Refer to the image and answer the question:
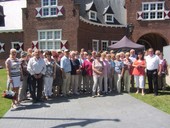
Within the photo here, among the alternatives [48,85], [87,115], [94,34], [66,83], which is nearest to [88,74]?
[66,83]

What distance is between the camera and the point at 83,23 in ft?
86.4

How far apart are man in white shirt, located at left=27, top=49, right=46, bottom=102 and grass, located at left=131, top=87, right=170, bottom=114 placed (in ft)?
12.5

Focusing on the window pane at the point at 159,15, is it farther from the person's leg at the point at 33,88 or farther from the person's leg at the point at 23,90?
the person's leg at the point at 33,88

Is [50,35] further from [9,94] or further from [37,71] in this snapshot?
[9,94]

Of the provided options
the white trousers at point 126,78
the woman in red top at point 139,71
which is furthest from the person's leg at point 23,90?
the woman in red top at point 139,71

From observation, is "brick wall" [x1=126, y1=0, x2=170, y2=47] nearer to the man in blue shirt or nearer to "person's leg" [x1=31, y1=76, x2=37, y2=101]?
the man in blue shirt

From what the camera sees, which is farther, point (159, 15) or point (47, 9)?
point (159, 15)

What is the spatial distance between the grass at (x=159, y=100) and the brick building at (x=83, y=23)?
1390 cm

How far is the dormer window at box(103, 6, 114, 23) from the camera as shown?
2956 cm

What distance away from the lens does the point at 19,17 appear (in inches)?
1126

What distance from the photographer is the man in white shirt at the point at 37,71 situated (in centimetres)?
984

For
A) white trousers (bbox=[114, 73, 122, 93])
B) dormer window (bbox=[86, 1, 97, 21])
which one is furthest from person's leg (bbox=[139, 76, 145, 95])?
dormer window (bbox=[86, 1, 97, 21])

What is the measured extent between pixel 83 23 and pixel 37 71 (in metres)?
17.0

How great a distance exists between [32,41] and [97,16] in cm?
794
